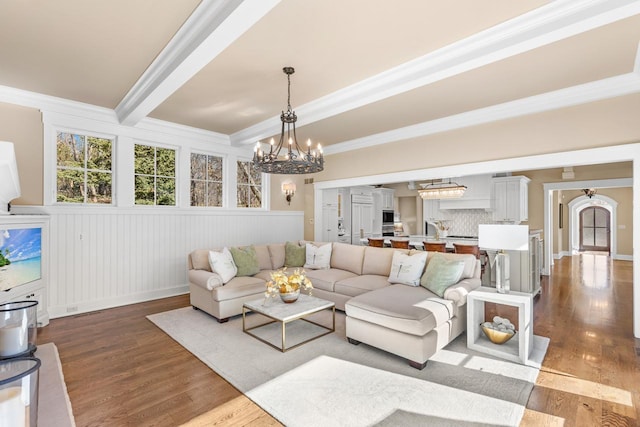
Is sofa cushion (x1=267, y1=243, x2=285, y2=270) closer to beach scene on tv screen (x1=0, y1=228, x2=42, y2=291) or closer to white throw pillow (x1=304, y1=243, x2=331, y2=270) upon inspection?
white throw pillow (x1=304, y1=243, x2=331, y2=270)

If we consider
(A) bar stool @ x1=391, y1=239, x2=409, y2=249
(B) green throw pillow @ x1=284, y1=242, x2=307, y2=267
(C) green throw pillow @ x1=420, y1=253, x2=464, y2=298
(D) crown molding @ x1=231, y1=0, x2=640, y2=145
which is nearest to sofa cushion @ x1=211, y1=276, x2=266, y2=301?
(B) green throw pillow @ x1=284, y1=242, x2=307, y2=267

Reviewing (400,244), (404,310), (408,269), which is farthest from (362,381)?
(400,244)

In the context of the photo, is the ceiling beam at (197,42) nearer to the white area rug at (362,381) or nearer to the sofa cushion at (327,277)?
the white area rug at (362,381)

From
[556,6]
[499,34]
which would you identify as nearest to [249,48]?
[499,34]

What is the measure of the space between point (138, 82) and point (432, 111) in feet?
12.8

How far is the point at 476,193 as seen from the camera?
25.6 ft

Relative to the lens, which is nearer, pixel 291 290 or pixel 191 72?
pixel 191 72

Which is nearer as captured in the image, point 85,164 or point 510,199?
point 85,164

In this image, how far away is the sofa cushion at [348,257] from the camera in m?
4.90

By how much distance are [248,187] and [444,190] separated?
422cm

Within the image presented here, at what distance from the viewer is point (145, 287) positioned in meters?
5.02

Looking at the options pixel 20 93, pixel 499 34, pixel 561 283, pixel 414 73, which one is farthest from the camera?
pixel 561 283

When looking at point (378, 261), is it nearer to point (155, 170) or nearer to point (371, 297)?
point (371, 297)

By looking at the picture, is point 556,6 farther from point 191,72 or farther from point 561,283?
point 561,283
